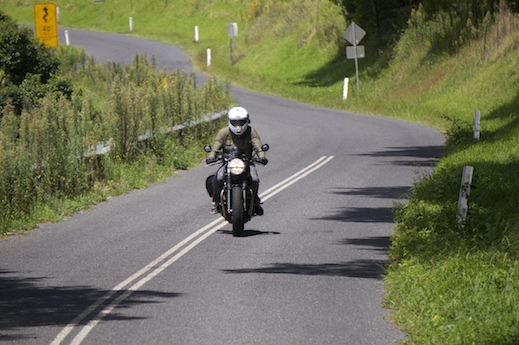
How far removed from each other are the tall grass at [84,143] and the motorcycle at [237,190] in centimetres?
340

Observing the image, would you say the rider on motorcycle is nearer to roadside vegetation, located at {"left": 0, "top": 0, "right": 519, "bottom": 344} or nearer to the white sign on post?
roadside vegetation, located at {"left": 0, "top": 0, "right": 519, "bottom": 344}

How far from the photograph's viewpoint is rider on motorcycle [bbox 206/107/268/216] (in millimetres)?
14094

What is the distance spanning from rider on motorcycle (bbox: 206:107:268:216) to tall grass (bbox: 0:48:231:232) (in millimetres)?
3238

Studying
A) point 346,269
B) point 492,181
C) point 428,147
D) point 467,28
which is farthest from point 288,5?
point 346,269

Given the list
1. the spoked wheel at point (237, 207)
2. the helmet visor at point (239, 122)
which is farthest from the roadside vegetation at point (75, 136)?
the helmet visor at point (239, 122)

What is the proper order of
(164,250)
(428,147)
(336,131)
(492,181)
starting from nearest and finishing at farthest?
(164,250) → (492,181) → (428,147) → (336,131)

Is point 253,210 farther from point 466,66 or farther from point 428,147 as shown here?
point 466,66

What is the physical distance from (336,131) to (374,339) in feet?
71.1

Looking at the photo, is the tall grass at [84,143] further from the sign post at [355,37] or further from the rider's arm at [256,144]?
the sign post at [355,37]

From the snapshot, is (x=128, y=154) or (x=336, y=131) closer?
(x=128, y=154)

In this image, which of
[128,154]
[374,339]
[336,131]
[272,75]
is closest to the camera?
[374,339]

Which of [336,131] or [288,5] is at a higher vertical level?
[288,5]

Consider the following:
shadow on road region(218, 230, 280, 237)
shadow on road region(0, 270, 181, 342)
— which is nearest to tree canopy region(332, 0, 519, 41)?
shadow on road region(218, 230, 280, 237)

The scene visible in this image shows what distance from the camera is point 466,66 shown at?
37.3m
